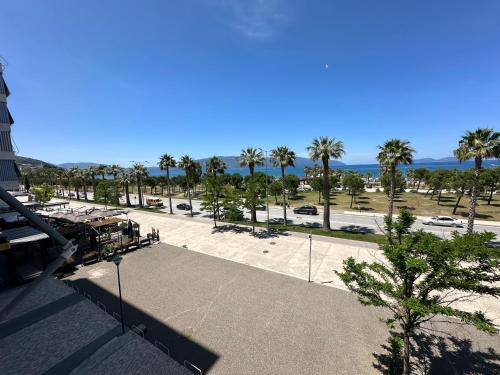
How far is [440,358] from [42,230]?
1772cm

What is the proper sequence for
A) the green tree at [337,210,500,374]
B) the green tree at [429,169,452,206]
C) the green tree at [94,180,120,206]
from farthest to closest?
the green tree at [94,180,120,206]
the green tree at [429,169,452,206]
the green tree at [337,210,500,374]

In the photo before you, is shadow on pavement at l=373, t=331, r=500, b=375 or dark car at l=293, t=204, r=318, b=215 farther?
dark car at l=293, t=204, r=318, b=215

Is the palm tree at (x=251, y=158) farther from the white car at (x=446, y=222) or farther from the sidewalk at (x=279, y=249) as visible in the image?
the white car at (x=446, y=222)

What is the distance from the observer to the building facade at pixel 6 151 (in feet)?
63.8

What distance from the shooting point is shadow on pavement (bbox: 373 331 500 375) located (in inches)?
375

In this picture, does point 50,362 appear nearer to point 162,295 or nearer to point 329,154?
point 162,295

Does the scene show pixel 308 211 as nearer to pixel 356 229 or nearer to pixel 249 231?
pixel 356 229

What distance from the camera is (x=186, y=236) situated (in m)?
29.1

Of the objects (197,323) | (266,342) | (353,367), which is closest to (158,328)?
(197,323)

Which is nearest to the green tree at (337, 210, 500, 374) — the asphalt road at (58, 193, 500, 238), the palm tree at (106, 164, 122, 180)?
the asphalt road at (58, 193, 500, 238)

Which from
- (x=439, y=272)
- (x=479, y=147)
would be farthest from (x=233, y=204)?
(x=479, y=147)

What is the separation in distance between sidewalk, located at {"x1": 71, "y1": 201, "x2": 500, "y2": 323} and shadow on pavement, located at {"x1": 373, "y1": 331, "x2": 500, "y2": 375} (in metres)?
4.08

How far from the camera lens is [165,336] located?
11766 millimetres

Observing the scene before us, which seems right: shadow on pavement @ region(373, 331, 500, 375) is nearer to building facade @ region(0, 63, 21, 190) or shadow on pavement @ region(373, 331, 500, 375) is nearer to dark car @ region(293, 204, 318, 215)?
building facade @ region(0, 63, 21, 190)
